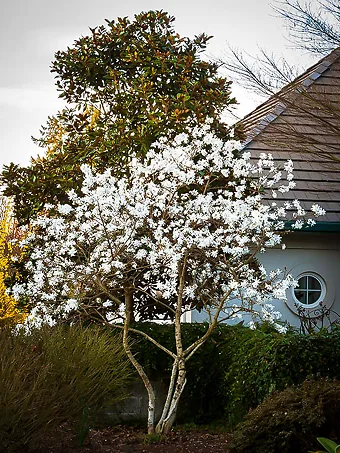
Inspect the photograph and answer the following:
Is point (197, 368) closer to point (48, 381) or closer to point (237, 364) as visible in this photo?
point (237, 364)

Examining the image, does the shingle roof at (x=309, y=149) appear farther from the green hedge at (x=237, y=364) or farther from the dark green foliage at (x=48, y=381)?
the dark green foliage at (x=48, y=381)

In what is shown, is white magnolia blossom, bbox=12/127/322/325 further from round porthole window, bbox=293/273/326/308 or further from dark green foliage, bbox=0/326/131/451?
round porthole window, bbox=293/273/326/308

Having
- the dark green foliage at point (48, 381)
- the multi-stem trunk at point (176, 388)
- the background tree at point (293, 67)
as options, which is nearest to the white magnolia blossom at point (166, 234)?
the multi-stem trunk at point (176, 388)

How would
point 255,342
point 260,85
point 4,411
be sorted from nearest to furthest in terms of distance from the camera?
point 4,411 < point 255,342 < point 260,85

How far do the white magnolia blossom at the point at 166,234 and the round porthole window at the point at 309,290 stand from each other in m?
2.82

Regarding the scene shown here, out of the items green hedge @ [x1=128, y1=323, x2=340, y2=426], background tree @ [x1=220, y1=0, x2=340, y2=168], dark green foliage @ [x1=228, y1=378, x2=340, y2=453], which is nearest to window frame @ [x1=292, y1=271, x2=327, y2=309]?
background tree @ [x1=220, y1=0, x2=340, y2=168]

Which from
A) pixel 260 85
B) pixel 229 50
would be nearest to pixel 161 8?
pixel 229 50

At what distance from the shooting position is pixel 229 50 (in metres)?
9.04

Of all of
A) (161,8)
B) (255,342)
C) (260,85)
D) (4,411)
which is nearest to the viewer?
(4,411)

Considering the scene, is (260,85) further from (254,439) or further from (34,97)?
(254,439)

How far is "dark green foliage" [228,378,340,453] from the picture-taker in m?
5.43

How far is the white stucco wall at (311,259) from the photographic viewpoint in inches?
422

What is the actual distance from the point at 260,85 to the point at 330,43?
112 cm

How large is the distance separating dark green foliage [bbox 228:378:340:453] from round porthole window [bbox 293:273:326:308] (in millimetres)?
5075
